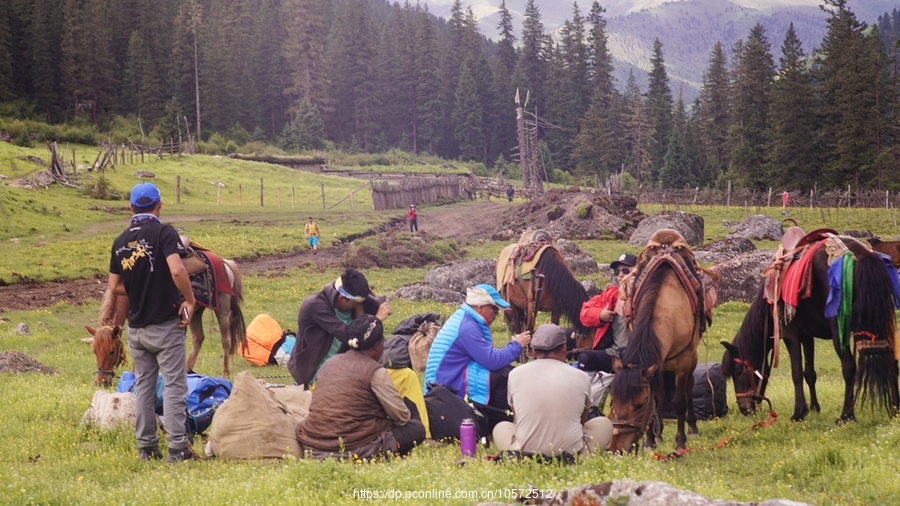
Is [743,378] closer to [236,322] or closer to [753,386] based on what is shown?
[753,386]

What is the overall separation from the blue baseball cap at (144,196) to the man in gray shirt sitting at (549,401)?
3.76 metres

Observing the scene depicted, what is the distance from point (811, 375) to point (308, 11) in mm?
104973

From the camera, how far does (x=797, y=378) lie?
8.86 metres

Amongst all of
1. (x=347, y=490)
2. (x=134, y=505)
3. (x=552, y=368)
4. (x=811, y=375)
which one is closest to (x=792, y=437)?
(x=811, y=375)

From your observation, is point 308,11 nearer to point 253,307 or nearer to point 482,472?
point 253,307

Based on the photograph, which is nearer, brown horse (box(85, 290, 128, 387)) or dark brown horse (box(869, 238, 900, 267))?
dark brown horse (box(869, 238, 900, 267))

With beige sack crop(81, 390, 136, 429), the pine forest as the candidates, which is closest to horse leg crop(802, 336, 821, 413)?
beige sack crop(81, 390, 136, 429)

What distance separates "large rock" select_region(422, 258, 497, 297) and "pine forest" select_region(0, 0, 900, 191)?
39.0 m

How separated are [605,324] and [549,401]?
3.76 metres

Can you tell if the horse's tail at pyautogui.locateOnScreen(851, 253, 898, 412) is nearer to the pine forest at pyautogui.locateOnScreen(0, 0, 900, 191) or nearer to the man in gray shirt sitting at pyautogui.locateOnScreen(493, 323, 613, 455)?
the man in gray shirt sitting at pyautogui.locateOnScreen(493, 323, 613, 455)

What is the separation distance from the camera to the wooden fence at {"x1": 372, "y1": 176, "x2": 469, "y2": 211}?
5084 centimetres

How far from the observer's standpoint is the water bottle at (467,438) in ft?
23.2

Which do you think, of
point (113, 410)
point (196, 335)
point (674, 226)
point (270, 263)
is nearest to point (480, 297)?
point (113, 410)

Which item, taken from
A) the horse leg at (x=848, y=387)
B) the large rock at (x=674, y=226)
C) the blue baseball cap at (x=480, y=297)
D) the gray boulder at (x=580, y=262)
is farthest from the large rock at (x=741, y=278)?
the blue baseball cap at (x=480, y=297)
